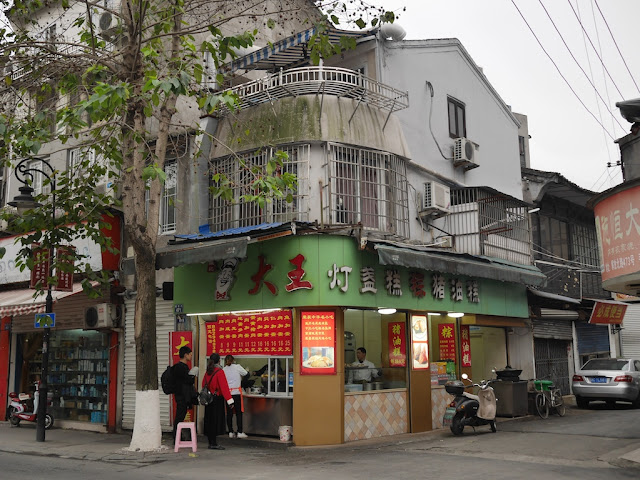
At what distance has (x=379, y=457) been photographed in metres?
11.6

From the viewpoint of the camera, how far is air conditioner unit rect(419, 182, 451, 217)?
16.6 metres

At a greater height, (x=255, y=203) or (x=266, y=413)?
(x=255, y=203)

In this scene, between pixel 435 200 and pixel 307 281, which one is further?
pixel 435 200

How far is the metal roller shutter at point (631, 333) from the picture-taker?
998 inches

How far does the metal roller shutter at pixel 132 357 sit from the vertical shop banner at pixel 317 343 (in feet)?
13.3

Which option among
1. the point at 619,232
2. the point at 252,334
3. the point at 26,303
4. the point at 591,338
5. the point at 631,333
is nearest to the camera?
the point at 619,232

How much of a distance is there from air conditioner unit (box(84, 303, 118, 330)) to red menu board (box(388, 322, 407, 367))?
688 cm

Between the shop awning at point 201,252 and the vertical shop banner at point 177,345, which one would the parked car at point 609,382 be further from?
the shop awning at point 201,252

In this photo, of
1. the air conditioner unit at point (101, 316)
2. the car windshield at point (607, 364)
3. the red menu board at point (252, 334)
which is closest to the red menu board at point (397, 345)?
the red menu board at point (252, 334)

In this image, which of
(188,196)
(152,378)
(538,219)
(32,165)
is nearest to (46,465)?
(152,378)

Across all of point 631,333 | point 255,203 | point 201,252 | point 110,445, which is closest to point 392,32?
point 255,203

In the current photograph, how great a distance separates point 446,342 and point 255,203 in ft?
20.9

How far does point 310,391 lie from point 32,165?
1233 cm

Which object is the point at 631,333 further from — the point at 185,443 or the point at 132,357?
the point at 185,443
